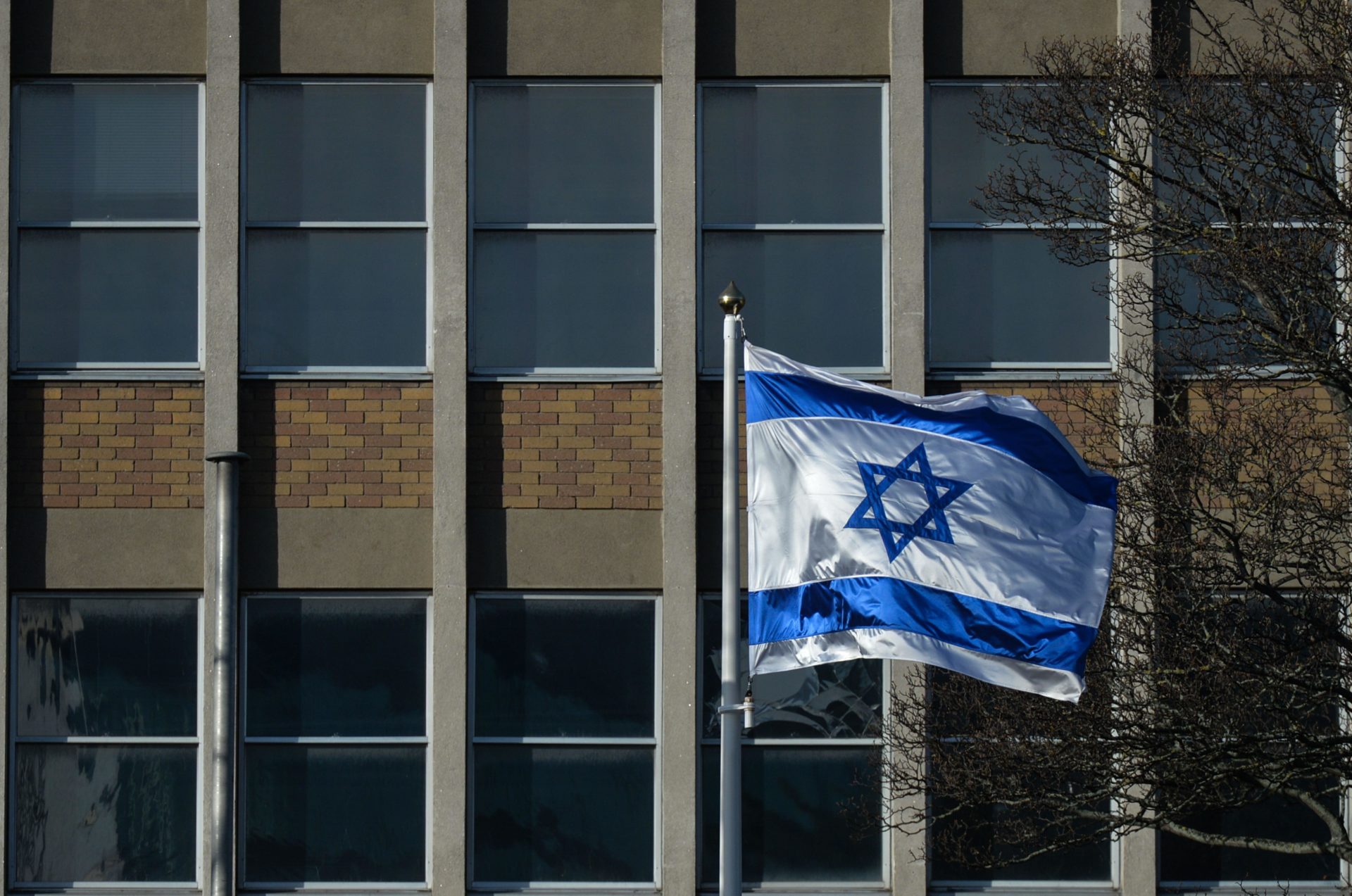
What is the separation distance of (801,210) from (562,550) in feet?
10.7

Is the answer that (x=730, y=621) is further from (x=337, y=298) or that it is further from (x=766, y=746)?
(x=337, y=298)

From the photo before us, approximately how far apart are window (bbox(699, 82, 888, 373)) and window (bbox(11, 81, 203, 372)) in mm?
4060

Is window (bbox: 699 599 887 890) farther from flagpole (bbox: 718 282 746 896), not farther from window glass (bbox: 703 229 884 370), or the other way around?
flagpole (bbox: 718 282 746 896)

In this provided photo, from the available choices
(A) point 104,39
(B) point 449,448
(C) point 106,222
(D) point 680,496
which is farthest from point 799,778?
(A) point 104,39

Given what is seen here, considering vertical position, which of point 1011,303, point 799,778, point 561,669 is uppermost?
point 1011,303

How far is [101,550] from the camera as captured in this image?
1169cm

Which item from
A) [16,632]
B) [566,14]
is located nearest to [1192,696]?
[566,14]

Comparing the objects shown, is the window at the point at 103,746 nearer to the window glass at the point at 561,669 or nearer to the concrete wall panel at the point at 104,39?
the window glass at the point at 561,669

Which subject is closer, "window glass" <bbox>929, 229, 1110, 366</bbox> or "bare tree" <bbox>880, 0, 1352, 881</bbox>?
"bare tree" <bbox>880, 0, 1352, 881</bbox>

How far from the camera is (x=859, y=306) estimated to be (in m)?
12.1

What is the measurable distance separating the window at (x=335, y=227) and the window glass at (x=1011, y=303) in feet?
13.4

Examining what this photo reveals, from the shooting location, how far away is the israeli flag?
23.5ft

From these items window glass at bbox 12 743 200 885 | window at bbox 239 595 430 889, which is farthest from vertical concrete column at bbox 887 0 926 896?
window glass at bbox 12 743 200 885

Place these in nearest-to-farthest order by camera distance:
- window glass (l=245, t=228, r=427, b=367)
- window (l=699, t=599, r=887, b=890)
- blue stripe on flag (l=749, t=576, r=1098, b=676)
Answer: blue stripe on flag (l=749, t=576, r=1098, b=676) < window (l=699, t=599, r=887, b=890) < window glass (l=245, t=228, r=427, b=367)
